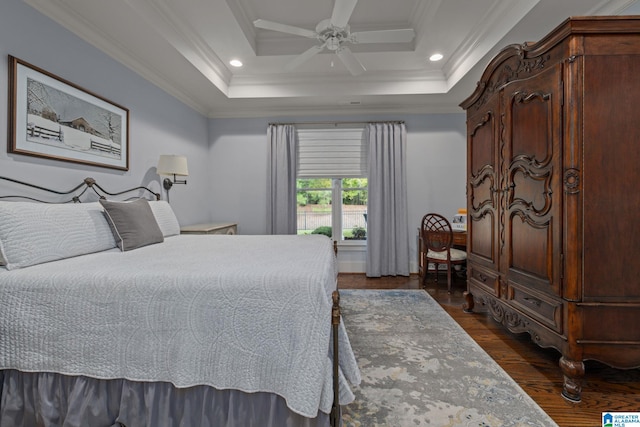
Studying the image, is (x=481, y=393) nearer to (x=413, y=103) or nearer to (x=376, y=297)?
(x=376, y=297)

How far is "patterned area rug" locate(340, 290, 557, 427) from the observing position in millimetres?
1408

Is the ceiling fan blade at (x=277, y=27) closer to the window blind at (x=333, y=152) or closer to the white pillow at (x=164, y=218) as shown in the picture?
the white pillow at (x=164, y=218)

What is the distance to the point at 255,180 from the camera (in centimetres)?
451

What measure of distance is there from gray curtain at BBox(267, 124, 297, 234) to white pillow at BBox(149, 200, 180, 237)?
5.35 feet

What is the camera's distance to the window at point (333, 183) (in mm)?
4441

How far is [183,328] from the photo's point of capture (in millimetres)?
1149

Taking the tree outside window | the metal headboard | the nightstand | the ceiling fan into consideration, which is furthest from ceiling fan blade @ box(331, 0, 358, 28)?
the tree outside window

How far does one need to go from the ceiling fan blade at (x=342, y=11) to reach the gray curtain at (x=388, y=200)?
225cm

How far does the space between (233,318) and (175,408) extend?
1.59 feet

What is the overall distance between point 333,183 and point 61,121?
10.8ft

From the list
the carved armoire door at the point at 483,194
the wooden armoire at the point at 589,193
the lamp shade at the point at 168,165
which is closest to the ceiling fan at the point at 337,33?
the carved armoire door at the point at 483,194

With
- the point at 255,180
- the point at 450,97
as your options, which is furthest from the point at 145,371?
the point at 450,97

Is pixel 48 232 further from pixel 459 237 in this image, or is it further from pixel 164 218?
pixel 459 237

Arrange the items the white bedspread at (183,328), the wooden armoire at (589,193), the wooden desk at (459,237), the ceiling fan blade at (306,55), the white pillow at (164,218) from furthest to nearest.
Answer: the wooden desk at (459,237)
the white pillow at (164,218)
the ceiling fan blade at (306,55)
the wooden armoire at (589,193)
the white bedspread at (183,328)
